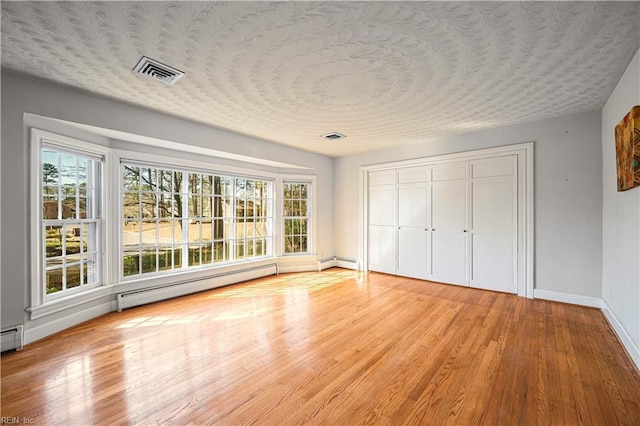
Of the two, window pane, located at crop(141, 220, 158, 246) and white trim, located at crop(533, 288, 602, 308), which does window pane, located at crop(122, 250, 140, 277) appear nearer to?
window pane, located at crop(141, 220, 158, 246)

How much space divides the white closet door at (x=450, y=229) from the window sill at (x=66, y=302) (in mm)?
4981

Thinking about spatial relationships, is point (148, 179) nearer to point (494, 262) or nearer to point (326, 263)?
point (326, 263)

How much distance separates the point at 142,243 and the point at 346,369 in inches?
130

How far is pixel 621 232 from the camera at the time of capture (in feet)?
8.93

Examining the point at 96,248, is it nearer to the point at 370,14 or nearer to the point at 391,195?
the point at 370,14

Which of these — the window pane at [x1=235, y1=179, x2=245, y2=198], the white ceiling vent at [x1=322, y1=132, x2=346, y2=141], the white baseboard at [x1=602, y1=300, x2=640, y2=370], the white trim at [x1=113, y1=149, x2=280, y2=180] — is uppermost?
the white ceiling vent at [x1=322, y1=132, x2=346, y2=141]

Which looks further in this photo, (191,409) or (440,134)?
(440,134)

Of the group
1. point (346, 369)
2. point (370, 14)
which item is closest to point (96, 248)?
point (346, 369)

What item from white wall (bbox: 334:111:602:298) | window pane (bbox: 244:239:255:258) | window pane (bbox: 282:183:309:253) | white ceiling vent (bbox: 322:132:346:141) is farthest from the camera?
window pane (bbox: 282:183:309:253)

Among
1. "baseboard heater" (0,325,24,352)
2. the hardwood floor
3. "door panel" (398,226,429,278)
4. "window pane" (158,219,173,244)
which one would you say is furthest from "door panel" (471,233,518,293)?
"baseboard heater" (0,325,24,352)

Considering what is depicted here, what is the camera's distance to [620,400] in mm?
1869

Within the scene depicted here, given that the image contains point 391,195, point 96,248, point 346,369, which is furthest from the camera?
point 391,195

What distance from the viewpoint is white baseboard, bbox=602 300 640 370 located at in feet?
7.51

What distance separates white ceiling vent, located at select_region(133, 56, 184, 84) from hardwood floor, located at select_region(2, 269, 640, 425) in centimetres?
254
